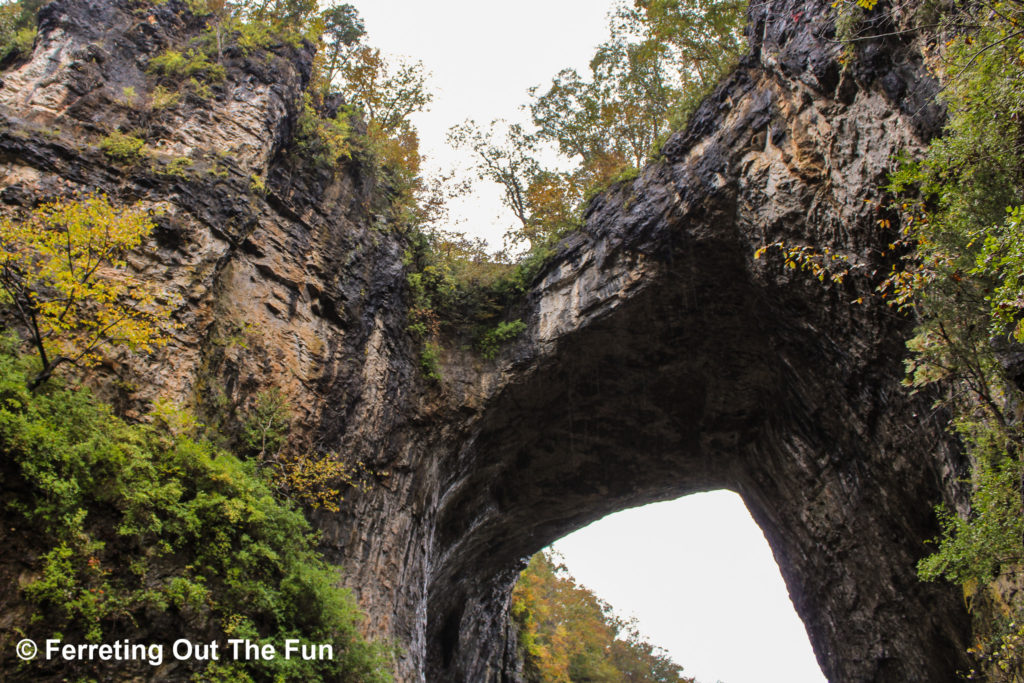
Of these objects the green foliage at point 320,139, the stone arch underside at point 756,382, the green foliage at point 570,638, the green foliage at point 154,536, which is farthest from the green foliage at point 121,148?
the green foliage at point 570,638

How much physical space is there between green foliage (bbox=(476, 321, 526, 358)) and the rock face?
9.2 inches

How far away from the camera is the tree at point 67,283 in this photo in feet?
21.5

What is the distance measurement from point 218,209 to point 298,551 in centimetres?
558

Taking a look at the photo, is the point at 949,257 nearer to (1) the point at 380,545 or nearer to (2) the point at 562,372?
(2) the point at 562,372

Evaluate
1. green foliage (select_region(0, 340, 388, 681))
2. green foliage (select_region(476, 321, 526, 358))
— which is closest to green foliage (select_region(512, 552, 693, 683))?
green foliage (select_region(476, 321, 526, 358))

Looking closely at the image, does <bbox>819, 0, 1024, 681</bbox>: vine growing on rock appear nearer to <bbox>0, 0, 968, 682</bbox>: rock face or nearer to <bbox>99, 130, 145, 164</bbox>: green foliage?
<bbox>0, 0, 968, 682</bbox>: rock face

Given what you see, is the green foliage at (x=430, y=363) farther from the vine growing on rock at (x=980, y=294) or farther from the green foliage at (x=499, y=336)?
the vine growing on rock at (x=980, y=294)

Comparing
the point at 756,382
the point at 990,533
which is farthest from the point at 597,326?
the point at 990,533

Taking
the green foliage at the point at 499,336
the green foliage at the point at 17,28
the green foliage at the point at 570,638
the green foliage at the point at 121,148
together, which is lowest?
the green foliage at the point at 570,638

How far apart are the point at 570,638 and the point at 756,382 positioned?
18.0m

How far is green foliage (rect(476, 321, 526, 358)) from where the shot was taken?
13.2 meters

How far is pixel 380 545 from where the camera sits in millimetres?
10562

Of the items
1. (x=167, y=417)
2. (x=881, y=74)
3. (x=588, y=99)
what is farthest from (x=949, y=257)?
(x=588, y=99)

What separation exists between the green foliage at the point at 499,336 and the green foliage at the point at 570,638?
11833mm
